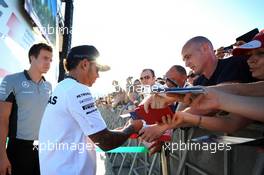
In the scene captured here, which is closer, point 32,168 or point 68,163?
point 68,163

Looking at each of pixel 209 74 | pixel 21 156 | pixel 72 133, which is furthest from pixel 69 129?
pixel 209 74

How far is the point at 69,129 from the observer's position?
2295 millimetres

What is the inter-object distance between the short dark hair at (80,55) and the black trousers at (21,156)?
3.66 ft

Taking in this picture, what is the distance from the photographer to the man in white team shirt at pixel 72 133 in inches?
88.7

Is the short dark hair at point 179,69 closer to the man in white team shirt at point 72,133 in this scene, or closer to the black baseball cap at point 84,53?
the black baseball cap at point 84,53

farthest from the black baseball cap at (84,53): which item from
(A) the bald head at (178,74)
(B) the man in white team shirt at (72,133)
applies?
(A) the bald head at (178,74)

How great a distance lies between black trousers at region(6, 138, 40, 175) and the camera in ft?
10.3

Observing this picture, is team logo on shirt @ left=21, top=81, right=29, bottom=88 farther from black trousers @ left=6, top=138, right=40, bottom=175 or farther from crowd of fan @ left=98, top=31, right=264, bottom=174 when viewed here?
crowd of fan @ left=98, top=31, right=264, bottom=174

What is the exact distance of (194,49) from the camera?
3270 millimetres

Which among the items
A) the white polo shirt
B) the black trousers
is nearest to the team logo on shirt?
the black trousers

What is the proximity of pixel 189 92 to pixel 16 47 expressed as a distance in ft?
11.2

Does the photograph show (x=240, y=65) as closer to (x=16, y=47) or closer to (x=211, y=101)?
(x=211, y=101)

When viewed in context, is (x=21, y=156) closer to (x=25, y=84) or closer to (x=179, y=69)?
(x=25, y=84)

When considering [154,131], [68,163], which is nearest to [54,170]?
[68,163]
